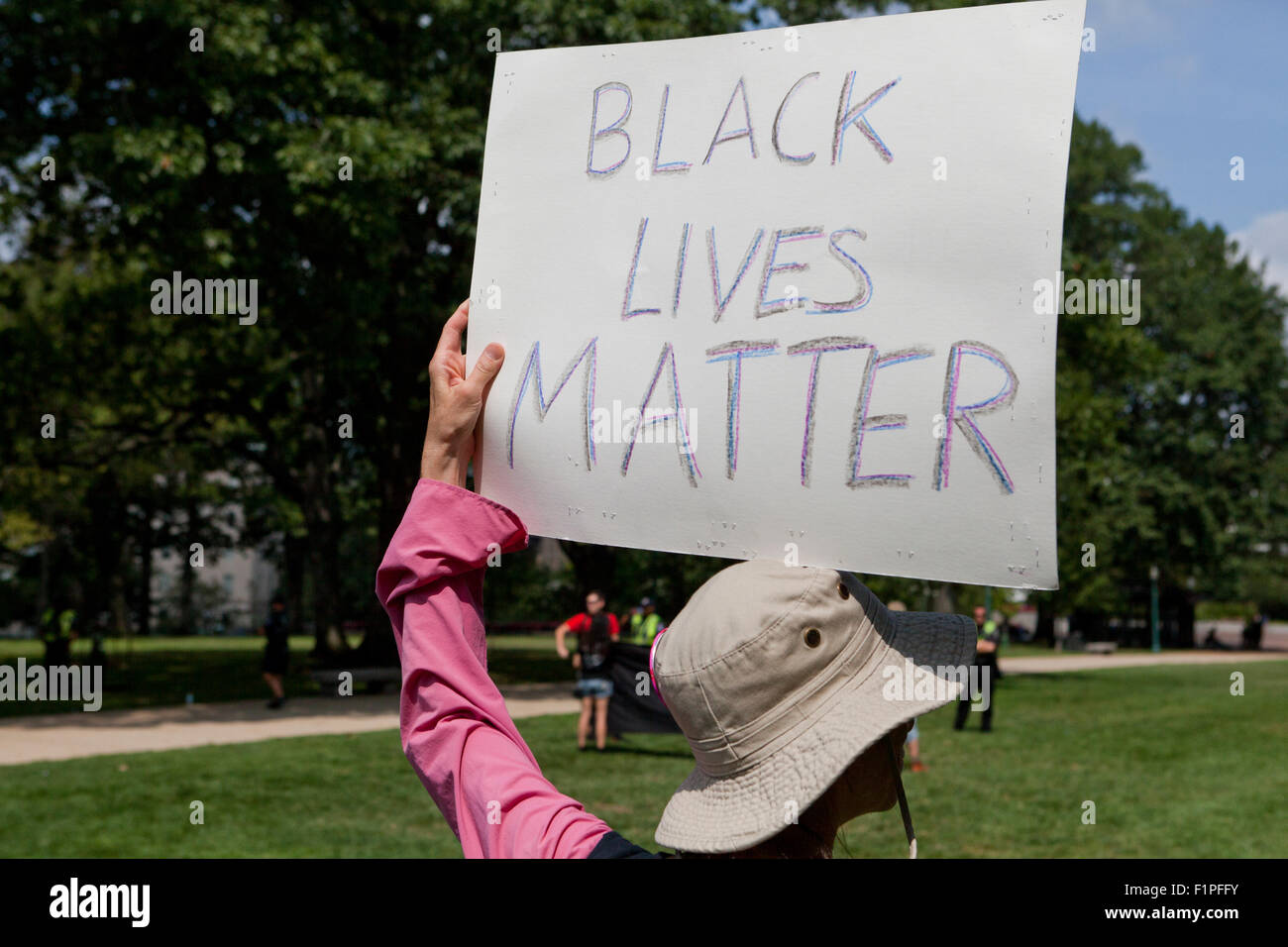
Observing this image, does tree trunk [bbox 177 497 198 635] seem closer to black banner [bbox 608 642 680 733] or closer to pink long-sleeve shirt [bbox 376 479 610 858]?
black banner [bbox 608 642 680 733]

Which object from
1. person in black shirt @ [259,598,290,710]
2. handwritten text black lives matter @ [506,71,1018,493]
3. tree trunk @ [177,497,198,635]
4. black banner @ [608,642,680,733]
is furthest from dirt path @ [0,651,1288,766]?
tree trunk @ [177,497,198,635]

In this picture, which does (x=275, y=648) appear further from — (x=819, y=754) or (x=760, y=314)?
(x=819, y=754)

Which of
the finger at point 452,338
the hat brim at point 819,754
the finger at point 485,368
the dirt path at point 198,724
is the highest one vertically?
the finger at point 452,338

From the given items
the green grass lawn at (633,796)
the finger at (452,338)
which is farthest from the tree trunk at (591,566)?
the finger at (452,338)

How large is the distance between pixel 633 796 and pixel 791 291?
9364 millimetres

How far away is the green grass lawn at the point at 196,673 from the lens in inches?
794

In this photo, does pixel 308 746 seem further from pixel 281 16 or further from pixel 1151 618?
pixel 1151 618

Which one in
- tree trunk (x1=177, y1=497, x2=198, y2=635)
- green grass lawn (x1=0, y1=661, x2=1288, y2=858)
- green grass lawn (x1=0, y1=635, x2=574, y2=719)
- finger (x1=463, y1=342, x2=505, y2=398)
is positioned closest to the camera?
finger (x1=463, y1=342, x2=505, y2=398)

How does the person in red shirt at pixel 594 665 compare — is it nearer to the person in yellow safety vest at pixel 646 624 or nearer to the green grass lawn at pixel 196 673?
the person in yellow safety vest at pixel 646 624

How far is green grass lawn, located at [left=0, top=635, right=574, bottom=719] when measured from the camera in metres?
20.2

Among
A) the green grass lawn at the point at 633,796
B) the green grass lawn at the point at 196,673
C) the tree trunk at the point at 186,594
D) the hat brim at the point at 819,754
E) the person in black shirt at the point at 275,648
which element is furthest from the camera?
the tree trunk at the point at 186,594

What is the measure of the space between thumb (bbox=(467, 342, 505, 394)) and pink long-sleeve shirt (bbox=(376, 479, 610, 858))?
227 millimetres

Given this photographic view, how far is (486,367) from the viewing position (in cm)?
Answer: 205

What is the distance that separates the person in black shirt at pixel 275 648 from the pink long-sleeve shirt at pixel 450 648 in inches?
673
